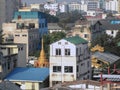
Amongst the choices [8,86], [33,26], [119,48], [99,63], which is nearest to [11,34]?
[33,26]

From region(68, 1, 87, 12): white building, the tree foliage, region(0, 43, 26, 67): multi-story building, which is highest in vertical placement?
region(0, 43, 26, 67): multi-story building

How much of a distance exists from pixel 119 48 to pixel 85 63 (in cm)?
941

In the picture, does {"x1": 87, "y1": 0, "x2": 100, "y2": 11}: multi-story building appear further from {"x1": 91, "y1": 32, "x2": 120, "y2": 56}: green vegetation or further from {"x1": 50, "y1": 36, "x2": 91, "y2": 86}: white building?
{"x1": 50, "y1": 36, "x2": 91, "y2": 86}: white building

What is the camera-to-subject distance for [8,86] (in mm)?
10641

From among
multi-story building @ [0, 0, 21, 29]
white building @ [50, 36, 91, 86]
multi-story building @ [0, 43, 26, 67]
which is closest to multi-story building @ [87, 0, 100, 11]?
multi-story building @ [0, 0, 21, 29]

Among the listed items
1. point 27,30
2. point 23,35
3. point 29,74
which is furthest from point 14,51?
point 27,30

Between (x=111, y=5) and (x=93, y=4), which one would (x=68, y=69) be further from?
(x=93, y=4)

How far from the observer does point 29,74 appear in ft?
50.8

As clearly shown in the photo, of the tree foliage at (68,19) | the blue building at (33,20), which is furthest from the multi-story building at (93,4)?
the blue building at (33,20)

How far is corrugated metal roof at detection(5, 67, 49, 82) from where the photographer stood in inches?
592

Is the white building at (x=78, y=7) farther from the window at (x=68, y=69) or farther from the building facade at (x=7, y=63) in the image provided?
the window at (x=68, y=69)

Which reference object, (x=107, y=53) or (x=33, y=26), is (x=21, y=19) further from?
(x=107, y=53)

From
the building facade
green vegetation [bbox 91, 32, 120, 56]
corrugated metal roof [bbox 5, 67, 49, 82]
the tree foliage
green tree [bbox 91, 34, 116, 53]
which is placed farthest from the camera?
the tree foliage

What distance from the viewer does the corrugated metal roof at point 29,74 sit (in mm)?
15031
